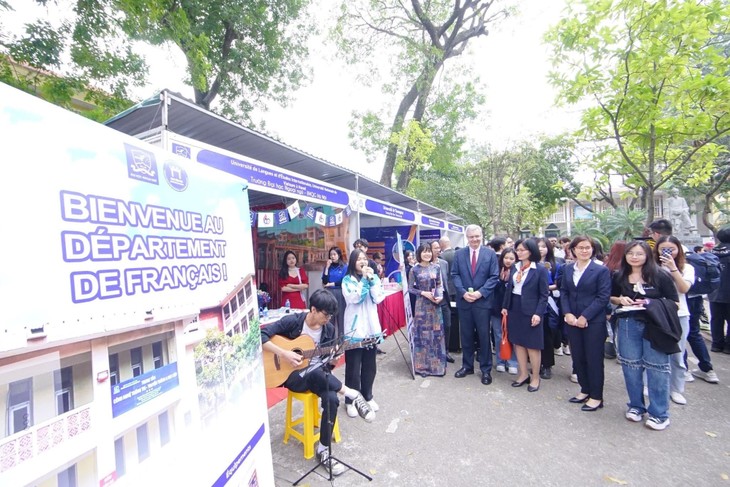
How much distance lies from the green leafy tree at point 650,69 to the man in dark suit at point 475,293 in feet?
8.69

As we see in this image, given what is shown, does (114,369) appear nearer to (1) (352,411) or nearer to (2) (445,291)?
(1) (352,411)

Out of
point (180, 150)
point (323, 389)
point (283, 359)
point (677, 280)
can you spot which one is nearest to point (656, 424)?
point (677, 280)

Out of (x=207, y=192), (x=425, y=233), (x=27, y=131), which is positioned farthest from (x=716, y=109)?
(x=425, y=233)

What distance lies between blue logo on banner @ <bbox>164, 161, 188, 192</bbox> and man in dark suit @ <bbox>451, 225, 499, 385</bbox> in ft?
11.1

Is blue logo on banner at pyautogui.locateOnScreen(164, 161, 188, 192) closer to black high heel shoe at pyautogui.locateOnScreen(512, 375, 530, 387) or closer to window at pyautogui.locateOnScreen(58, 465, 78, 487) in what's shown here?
window at pyautogui.locateOnScreen(58, 465, 78, 487)

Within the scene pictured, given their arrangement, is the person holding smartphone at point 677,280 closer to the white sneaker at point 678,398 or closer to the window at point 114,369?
the white sneaker at point 678,398

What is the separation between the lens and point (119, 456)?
1.07 m

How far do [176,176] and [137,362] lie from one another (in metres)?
0.75

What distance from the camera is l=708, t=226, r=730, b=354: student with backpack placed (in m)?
4.38

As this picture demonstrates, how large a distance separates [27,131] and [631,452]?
399 centimetres

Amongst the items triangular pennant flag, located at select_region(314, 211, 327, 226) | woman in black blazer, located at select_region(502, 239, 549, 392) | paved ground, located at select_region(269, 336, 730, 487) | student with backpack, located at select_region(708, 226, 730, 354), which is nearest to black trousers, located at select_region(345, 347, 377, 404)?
paved ground, located at select_region(269, 336, 730, 487)

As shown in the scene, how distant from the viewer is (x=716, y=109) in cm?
434

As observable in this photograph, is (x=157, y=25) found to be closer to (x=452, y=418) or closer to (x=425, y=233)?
(x=452, y=418)

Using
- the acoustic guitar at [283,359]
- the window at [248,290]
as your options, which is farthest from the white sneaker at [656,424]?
the window at [248,290]
